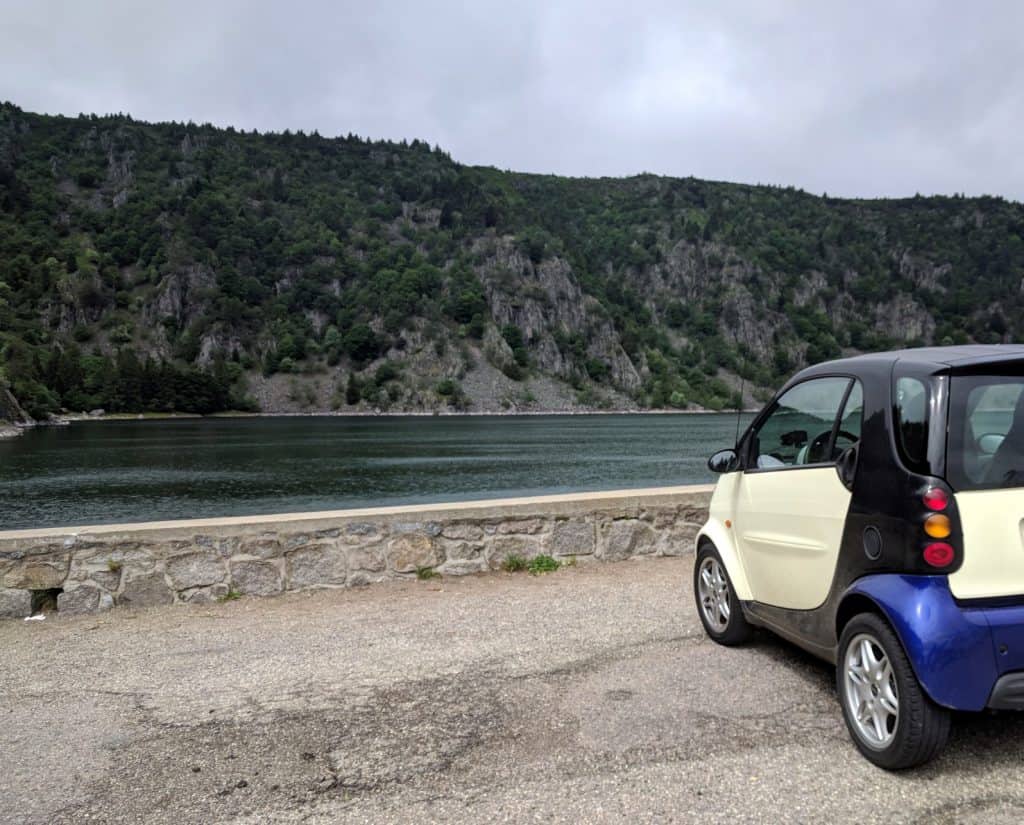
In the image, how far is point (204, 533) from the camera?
6.04 m

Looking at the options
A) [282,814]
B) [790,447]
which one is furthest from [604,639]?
[282,814]

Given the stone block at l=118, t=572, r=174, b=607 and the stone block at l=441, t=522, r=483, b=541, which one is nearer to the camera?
the stone block at l=118, t=572, r=174, b=607

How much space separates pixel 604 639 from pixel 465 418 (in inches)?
5804

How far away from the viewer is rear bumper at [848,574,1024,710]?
8.73ft

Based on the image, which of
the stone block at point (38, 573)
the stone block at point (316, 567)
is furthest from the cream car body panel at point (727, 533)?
the stone block at point (38, 573)

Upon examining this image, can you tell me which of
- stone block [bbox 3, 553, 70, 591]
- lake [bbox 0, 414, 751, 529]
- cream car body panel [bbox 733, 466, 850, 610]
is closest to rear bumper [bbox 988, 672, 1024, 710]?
cream car body panel [bbox 733, 466, 850, 610]

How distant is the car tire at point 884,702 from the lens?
9.01 ft

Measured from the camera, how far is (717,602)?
460 cm

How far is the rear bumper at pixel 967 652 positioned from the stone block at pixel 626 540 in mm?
4316

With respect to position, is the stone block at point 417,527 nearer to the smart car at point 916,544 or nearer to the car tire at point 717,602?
the car tire at point 717,602

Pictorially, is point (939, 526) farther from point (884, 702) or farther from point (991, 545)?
point (884, 702)

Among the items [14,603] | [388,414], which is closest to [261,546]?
[14,603]

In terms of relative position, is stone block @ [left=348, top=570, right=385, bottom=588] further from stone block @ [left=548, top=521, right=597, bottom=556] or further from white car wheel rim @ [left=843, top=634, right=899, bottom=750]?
white car wheel rim @ [left=843, top=634, right=899, bottom=750]

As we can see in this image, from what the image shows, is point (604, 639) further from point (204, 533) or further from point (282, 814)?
point (204, 533)
